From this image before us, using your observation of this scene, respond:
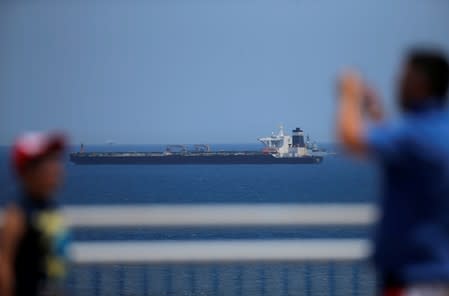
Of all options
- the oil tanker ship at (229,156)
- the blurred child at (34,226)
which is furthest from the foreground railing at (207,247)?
the oil tanker ship at (229,156)

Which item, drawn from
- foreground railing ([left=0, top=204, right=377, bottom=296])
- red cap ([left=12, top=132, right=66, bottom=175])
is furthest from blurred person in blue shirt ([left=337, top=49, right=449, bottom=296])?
foreground railing ([left=0, top=204, right=377, bottom=296])

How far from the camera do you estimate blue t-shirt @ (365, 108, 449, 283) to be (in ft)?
7.60

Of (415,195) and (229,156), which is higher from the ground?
(415,195)

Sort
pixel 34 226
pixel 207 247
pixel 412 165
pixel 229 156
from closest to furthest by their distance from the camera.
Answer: pixel 412 165, pixel 34 226, pixel 207 247, pixel 229 156

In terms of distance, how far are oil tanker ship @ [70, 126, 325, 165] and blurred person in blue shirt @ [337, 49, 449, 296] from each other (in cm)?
11071

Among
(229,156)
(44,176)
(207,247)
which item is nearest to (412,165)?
(44,176)

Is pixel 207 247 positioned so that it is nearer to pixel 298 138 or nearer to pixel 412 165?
pixel 412 165

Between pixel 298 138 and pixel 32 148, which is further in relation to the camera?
pixel 298 138

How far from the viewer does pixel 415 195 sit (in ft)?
7.73

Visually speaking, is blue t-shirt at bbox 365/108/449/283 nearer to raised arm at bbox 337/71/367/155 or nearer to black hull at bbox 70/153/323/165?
raised arm at bbox 337/71/367/155

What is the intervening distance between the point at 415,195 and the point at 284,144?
12326cm

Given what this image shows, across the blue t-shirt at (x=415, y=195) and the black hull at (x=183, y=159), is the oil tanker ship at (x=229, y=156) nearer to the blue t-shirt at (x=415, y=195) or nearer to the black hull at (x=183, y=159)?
the black hull at (x=183, y=159)

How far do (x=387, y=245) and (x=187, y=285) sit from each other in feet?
11.2

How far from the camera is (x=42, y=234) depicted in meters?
2.53
